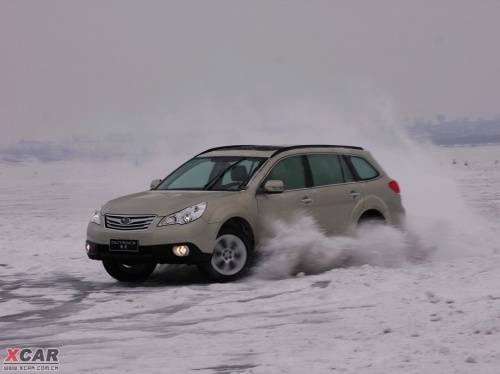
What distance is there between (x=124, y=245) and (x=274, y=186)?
1.86 metres

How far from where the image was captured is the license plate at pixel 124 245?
11.0 m

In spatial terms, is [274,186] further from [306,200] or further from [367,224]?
[367,224]

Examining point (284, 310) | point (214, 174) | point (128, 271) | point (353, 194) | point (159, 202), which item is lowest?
point (284, 310)

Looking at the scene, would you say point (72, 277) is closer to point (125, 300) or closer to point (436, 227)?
point (125, 300)

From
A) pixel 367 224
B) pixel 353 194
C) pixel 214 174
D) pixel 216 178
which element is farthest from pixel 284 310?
pixel 367 224

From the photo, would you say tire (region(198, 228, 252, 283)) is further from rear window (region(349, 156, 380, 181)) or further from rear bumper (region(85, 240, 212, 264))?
rear window (region(349, 156, 380, 181))

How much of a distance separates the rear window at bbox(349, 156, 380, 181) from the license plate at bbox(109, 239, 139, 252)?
134 inches

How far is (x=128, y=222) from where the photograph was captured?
36.5 feet

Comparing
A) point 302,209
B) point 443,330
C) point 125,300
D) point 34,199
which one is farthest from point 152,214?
point 34,199

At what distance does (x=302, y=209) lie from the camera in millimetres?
11930

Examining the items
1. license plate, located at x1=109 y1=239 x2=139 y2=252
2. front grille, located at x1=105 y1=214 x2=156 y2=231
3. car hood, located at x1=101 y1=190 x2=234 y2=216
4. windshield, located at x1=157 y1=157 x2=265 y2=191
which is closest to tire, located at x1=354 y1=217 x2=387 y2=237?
windshield, located at x1=157 y1=157 x2=265 y2=191

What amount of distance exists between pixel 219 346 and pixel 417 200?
14.6 metres

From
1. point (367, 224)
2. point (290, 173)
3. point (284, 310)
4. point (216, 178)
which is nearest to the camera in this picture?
point (284, 310)

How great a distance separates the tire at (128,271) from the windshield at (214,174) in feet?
3.38
